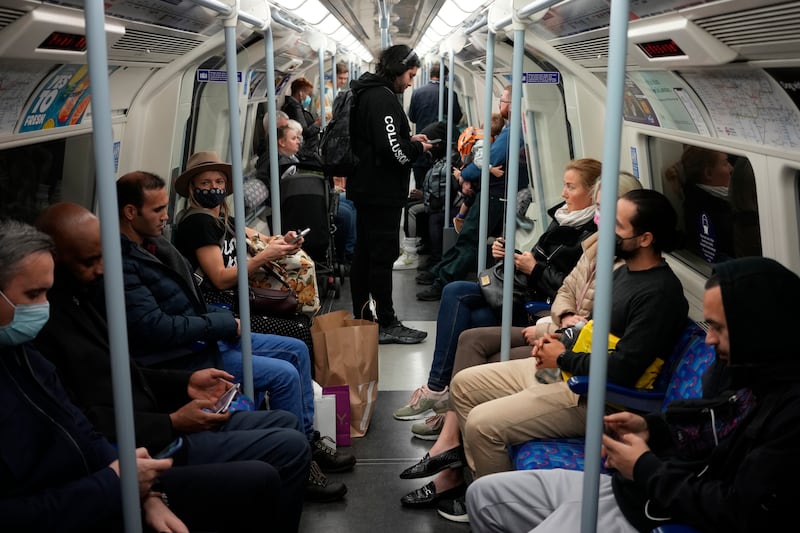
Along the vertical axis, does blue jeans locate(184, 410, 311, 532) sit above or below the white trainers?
above

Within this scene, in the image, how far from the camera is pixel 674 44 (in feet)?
9.88

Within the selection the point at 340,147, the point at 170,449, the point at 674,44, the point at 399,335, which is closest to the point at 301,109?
the point at 340,147

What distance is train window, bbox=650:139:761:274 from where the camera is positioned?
10.8ft

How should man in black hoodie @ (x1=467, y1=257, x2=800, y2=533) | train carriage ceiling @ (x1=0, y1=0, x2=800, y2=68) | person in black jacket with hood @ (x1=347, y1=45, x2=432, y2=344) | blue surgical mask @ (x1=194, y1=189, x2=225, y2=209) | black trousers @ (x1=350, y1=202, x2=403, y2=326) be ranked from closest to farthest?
man in black hoodie @ (x1=467, y1=257, x2=800, y2=533) < train carriage ceiling @ (x1=0, y1=0, x2=800, y2=68) < blue surgical mask @ (x1=194, y1=189, x2=225, y2=209) < person in black jacket with hood @ (x1=347, y1=45, x2=432, y2=344) < black trousers @ (x1=350, y1=202, x2=403, y2=326)

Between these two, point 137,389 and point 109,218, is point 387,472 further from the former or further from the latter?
point 109,218

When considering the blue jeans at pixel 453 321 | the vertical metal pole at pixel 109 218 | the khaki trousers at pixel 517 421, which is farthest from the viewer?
the blue jeans at pixel 453 321

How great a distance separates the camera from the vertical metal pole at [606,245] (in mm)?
1925

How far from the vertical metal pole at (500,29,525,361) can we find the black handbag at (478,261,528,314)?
0.48 metres

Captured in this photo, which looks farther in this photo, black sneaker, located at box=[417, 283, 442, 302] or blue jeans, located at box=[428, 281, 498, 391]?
black sneaker, located at box=[417, 283, 442, 302]

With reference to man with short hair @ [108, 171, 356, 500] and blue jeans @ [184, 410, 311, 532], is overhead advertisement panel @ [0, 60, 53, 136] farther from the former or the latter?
blue jeans @ [184, 410, 311, 532]

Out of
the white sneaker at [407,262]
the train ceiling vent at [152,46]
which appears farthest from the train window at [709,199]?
the white sneaker at [407,262]

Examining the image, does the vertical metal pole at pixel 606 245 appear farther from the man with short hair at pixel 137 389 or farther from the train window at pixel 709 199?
the train window at pixel 709 199

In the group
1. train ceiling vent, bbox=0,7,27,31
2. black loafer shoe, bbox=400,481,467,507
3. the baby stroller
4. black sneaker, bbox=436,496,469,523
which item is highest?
train ceiling vent, bbox=0,7,27,31

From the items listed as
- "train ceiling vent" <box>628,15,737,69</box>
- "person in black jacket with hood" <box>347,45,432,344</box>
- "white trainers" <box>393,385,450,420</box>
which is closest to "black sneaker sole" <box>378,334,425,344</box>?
"person in black jacket with hood" <box>347,45,432,344</box>
